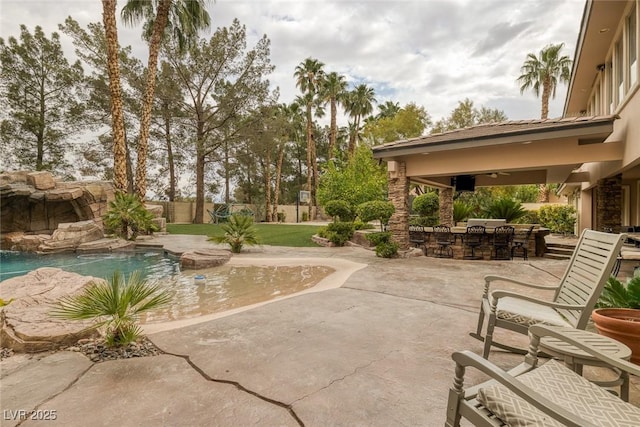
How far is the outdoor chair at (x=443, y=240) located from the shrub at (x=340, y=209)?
3660 millimetres

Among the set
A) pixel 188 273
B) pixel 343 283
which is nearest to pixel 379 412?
pixel 343 283

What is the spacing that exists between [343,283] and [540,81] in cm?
2432

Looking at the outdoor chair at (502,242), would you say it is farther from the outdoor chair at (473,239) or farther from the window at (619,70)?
the window at (619,70)

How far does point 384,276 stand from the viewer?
623cm

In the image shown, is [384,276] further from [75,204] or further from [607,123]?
[75,204]

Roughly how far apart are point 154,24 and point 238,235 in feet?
34.1

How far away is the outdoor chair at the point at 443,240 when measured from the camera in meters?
9.48

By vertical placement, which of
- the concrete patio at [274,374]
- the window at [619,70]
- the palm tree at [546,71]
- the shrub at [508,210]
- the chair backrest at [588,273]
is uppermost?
the palm tree at [546,71]

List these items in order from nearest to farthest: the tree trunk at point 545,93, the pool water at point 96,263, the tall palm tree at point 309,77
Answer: the pool water at point 96,263
the tree trunk at point 545,93
the tall palm tree at point 309,77

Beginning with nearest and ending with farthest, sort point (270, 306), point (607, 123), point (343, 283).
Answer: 1. point (270, 306)
2. point (343, 283)
3. point (607, 123)

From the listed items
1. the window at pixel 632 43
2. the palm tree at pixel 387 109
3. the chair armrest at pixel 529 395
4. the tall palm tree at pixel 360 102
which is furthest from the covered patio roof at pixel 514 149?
the palm tree at pixel 387 109

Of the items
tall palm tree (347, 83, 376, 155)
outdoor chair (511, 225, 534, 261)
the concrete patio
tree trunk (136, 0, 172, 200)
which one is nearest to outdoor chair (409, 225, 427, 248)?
outdoor chair (511, 225, 534, 261)

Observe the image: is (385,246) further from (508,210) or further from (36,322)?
(36,322)

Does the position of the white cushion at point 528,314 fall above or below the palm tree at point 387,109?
below
